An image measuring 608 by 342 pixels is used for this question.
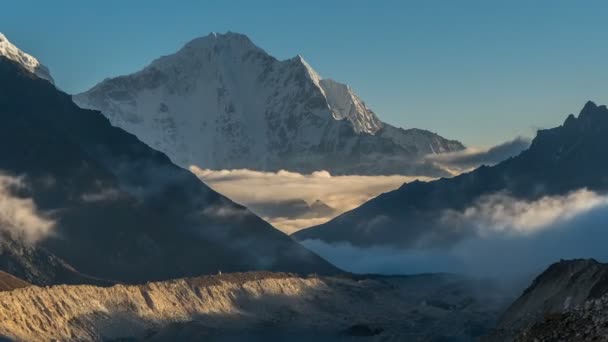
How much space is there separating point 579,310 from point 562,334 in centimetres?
430

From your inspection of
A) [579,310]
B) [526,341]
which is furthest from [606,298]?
[526,341]

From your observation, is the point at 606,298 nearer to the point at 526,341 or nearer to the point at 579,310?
the point at 579,310

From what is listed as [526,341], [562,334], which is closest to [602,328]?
[562,334]

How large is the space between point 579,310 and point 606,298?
2.29 metres

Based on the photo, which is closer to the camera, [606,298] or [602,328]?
[602,328]

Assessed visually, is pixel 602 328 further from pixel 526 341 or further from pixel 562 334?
pixel 526 341

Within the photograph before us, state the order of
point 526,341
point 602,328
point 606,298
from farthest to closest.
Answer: point 526,341 → point 606,298 → point 602,328

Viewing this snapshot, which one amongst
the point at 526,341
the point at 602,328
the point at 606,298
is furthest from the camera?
the point at 526,341

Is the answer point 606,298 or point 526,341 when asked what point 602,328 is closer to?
point 606,298

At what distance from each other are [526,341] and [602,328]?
559 inches

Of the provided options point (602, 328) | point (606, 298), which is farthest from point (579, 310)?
point (602, 328)

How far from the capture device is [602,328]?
259 ft

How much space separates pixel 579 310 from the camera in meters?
86.6

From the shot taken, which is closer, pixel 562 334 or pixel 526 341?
pixel 562 334
